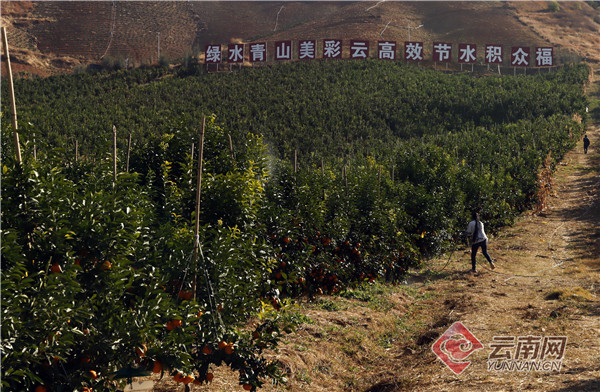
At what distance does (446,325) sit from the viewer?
9.83 metres

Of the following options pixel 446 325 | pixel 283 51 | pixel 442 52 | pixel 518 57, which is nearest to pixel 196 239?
pixel 446 325

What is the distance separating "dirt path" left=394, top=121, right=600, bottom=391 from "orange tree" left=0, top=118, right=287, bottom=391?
114 inches

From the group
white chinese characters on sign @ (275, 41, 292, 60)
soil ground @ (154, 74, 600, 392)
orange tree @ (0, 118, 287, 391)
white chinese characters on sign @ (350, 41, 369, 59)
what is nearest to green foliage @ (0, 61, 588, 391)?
orange tree @ (0, 118, 287, 391)

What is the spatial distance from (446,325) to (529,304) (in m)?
1.84

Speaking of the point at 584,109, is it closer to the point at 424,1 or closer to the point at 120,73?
the point at 120,73

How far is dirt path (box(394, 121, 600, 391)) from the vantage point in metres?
7.08

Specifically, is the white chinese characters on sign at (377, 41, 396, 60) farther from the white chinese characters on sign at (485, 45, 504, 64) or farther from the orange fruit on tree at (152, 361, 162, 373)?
the orange fruit on tree at (152, 361, 162, 373)

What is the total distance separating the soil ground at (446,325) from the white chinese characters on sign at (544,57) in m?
51.3

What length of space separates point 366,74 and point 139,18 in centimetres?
4581

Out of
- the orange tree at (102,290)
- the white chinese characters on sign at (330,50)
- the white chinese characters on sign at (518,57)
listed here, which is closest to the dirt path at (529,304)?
the orange tree at (102,290)

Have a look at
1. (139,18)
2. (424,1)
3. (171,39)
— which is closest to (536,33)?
(424,1)

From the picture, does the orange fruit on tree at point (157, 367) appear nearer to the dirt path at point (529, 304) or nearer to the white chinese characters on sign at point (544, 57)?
the dirt path at point (529, 304)

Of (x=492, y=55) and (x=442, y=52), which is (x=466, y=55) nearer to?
(x=442, y=52)

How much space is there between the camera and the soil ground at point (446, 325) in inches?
291
